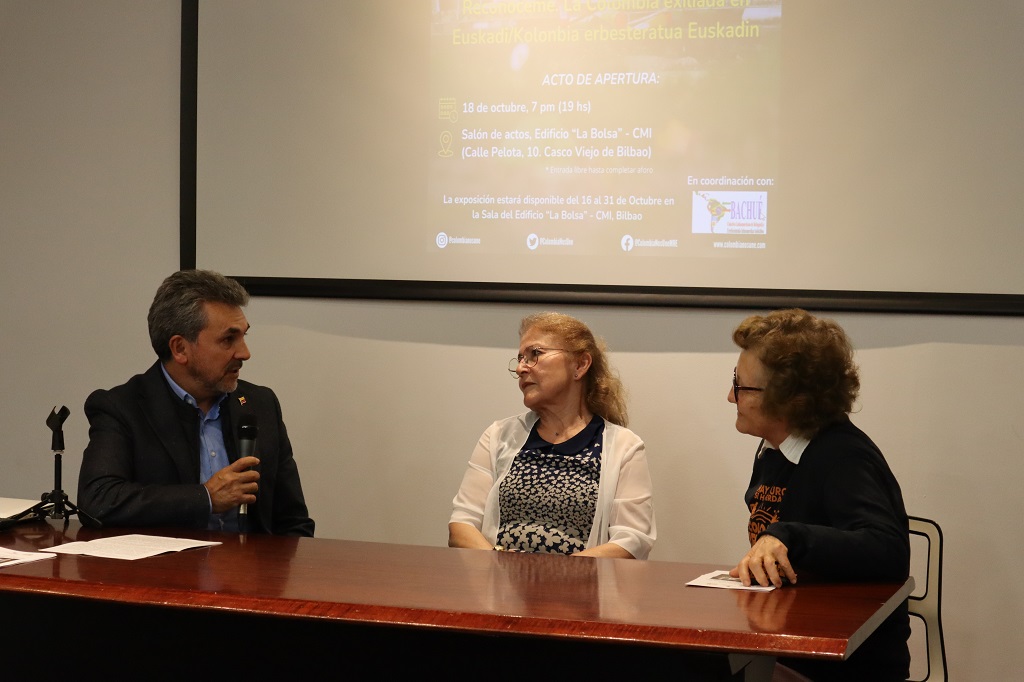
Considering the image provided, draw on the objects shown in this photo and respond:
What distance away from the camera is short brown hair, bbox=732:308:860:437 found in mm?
2271

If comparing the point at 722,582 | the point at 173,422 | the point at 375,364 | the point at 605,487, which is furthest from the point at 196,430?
the point at 722,582

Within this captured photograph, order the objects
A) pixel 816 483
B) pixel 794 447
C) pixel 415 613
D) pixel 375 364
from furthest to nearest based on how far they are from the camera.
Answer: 1. pixel 375 364
2. pixel 794 447
3. pixel 816 483
4. pixel 415 613

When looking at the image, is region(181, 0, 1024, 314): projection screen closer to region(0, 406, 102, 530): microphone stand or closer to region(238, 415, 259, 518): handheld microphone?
region(238, 415, 259, 518): handheld microphone

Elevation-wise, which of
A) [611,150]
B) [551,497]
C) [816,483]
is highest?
[611,150]

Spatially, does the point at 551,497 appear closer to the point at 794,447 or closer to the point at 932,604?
the point at 794,447

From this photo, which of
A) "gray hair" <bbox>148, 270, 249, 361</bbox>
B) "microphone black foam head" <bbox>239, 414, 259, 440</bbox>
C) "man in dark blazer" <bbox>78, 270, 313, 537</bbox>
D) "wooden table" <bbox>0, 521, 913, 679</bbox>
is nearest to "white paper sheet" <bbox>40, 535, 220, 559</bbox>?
"wooden table" <bbox>0, 521, 913, 679</bbox>

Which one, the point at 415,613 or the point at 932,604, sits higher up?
the point at 415,613

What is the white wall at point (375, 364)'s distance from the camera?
3.26 m

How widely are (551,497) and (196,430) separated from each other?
3.23 feet

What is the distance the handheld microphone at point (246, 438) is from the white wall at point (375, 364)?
1.10 meters

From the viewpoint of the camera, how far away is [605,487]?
2.93 meters

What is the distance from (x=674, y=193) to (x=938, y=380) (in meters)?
1.01

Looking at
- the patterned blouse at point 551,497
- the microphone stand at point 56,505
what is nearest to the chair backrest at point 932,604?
the patterned blouse at point 551,497

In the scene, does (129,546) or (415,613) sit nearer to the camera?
(415,613)
